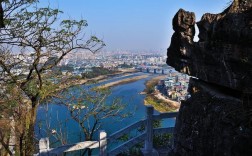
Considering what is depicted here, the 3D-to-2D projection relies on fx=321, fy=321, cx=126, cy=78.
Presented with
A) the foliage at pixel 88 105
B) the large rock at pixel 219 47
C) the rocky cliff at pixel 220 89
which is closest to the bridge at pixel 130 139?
the rocky cliff at pixel 220 89

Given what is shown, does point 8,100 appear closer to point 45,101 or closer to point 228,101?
point 45,101

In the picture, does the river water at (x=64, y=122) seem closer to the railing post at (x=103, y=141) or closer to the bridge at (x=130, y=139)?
the bridge at (x=130, y=139)

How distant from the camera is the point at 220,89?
451cm

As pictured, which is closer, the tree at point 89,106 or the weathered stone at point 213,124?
the weathered stone at point 213,124

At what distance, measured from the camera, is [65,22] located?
21.3 ft

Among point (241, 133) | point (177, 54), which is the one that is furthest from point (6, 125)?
point (241, 133)

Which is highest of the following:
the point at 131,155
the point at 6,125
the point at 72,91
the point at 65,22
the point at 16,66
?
the point at 65,22

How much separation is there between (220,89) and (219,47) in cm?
67

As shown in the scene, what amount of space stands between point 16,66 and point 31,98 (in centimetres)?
69

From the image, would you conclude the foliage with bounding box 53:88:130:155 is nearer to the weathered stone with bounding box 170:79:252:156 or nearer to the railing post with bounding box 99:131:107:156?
the railing post with bounding box 99:131:107:156

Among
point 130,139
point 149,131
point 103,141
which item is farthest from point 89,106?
point 103,141

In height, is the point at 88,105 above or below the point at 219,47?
below

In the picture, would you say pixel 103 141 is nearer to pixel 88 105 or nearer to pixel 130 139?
pixel 130 139

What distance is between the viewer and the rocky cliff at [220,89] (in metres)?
3.55
